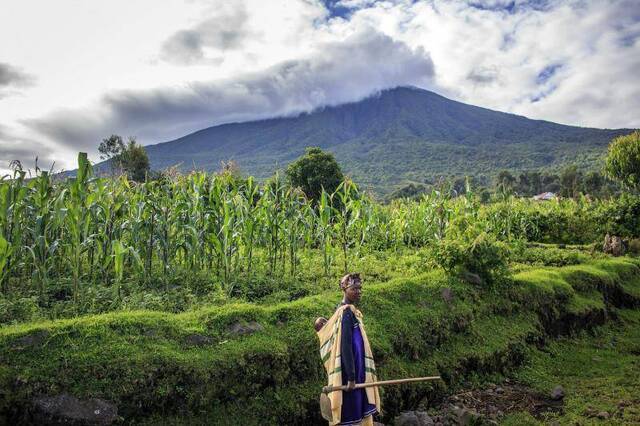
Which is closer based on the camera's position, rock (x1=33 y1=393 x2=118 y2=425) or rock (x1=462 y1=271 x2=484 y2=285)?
rock (x1=33 y1=393 x2=118 y2=425)

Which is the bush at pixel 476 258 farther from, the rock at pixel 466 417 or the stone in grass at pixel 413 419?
the stone in grass at pixel 413 419

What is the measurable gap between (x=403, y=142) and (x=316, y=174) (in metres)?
96.7

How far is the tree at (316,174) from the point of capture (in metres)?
22.4

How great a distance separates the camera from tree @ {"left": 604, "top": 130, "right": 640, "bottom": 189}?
30188mm

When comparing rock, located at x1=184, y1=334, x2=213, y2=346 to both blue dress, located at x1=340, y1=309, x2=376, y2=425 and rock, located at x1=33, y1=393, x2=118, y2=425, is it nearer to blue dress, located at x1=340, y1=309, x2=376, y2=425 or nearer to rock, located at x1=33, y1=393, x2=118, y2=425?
rock, located at x1=33, y1=393, x2=118, y2=425

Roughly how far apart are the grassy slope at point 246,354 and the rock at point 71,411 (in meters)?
0.06

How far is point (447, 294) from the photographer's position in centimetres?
690

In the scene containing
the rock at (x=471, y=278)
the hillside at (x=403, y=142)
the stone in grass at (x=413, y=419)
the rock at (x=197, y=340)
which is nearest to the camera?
the rock at (x=197, y=340)

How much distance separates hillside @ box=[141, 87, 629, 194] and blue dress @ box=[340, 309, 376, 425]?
62.3 m

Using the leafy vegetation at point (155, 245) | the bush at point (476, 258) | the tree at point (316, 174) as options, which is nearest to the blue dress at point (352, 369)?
the leafy vegetation at point (155, 245)

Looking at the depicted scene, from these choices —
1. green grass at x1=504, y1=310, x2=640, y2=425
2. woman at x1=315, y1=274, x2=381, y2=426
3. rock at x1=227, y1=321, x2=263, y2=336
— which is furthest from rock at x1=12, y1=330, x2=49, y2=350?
green grass at x1=504, y1=310, x2=640, y2=425

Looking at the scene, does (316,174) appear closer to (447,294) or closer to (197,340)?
(447,294)

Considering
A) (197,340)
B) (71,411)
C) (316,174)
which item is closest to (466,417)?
(197,340)

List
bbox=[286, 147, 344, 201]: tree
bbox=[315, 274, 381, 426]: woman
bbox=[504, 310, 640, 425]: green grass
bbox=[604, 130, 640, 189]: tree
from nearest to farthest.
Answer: bbox=[315, 274, 381, 426]: woman
bbox=[504, 310, 640, 425]: green grass
bbox=[286, 147, 344, 201]: tree
bbox=[604, 130, 640, 189]: tree
